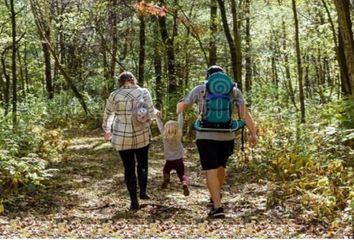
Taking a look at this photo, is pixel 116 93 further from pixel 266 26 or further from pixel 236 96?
pixel 266 26

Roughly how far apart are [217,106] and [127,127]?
1435 millimetres

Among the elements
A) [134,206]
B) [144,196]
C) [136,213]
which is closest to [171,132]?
[144,196]

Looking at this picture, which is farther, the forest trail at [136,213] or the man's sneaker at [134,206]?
the man's sneaker at [134,206]

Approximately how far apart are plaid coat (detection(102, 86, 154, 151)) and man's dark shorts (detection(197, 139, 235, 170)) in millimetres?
1059

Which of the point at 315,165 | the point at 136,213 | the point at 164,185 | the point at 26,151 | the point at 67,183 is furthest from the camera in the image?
the point at 26,151

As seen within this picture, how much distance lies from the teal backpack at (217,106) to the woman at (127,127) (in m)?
1.08

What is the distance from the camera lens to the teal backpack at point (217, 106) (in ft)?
21.7

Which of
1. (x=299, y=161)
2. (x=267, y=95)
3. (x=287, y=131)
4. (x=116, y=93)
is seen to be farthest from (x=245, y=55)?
(x=116, y=93)

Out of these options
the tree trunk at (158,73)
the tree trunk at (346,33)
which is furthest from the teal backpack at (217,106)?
the tree trunk at (158,73)

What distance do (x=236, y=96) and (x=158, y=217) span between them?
1932 mm

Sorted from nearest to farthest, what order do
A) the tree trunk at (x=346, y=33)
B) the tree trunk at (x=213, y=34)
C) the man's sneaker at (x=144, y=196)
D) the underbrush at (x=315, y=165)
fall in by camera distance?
the underbrush at (x=315, y=165) → the tree trunk at (x=346, y=33) → the man's sneaker at (x=144, y=196) → the tree trunk at (x=213, y=34)

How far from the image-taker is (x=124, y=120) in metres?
7.39

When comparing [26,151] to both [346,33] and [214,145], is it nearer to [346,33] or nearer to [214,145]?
[214,145]

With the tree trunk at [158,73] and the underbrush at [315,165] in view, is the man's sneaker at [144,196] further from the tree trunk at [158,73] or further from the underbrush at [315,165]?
the tree trunk at [158,73]
